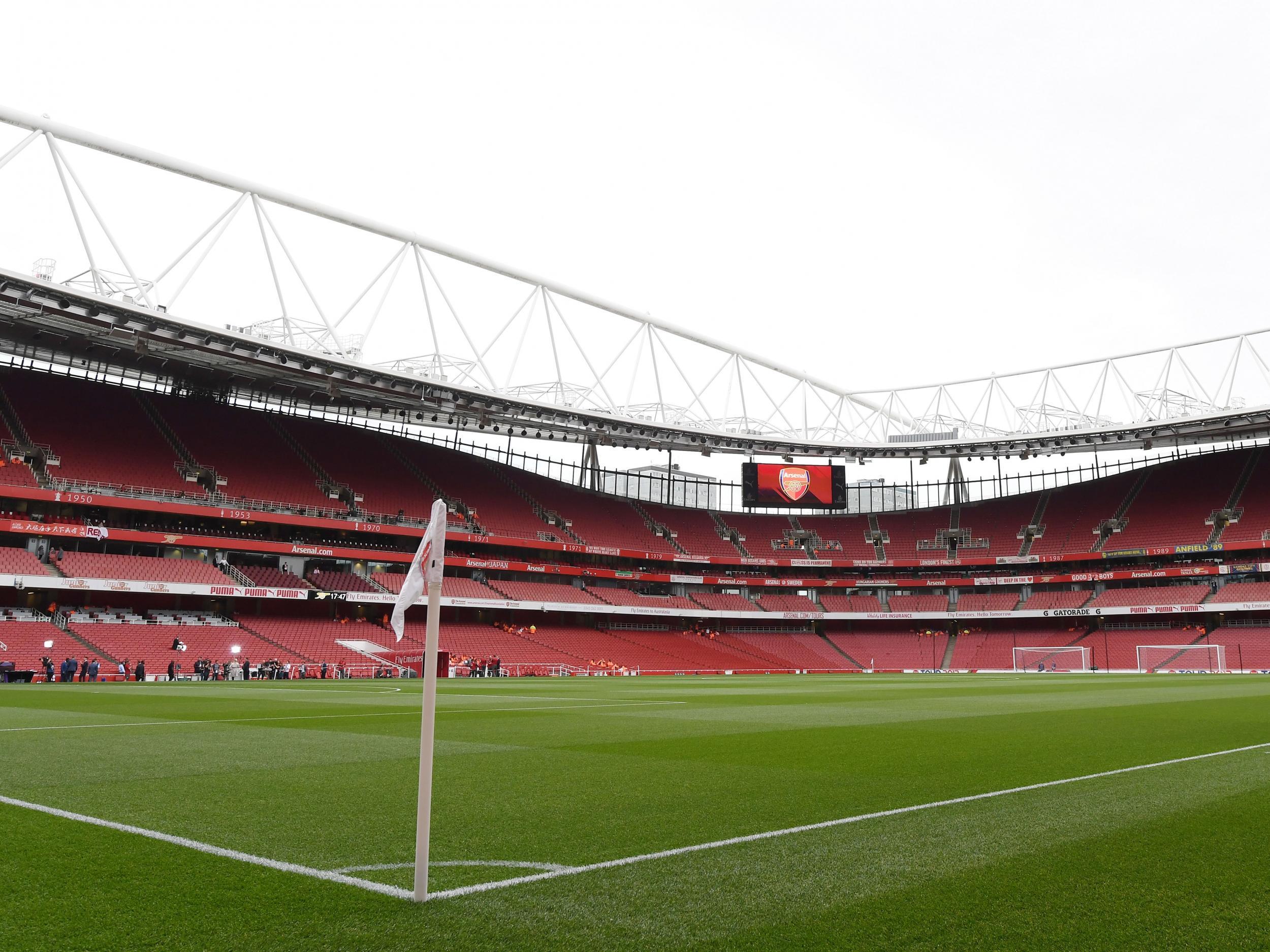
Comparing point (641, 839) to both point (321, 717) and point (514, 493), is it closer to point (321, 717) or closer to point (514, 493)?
point (321, 717)

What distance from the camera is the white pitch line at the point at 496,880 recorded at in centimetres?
571

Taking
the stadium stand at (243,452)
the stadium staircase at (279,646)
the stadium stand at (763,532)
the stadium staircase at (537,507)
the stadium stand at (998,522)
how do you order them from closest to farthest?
the stadium staircase at (279,646), the stadium stand at (243,452), the stadium staircase at (537,507), the stadium stand at (998,522), the stadium stand at (763,532)

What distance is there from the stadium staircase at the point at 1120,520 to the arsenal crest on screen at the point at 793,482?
76.7 ft

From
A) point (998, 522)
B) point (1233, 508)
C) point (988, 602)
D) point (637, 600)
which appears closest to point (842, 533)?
point (998, 522)

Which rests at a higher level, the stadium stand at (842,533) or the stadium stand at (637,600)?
the stadium stand at (842,533)

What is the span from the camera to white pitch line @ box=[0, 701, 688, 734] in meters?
16.5

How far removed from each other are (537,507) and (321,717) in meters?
55.5

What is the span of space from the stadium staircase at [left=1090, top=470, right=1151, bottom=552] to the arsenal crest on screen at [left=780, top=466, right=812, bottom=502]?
23.4 m

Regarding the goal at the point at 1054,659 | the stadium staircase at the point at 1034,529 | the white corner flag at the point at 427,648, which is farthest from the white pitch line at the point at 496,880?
the stadium staircase at the point at 1034,529

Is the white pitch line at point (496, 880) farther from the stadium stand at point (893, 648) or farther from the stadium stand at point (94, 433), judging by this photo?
the stadium stand at point (893, 648)

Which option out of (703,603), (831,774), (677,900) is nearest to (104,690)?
(831,774)

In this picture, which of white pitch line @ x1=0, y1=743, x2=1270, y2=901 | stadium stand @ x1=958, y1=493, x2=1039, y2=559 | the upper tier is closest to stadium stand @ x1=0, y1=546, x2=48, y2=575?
the upper tier

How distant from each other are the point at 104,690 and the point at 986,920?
3171cm

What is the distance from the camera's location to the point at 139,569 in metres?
49.7
